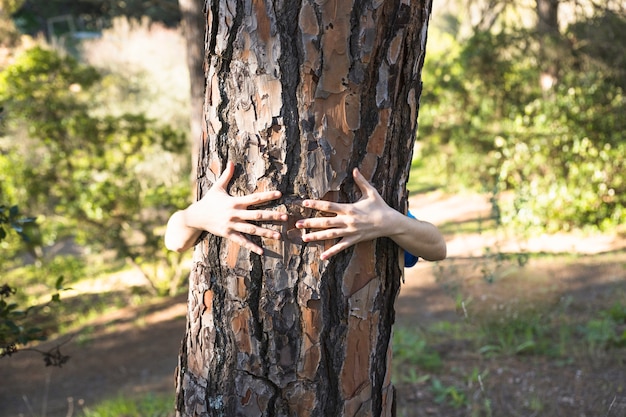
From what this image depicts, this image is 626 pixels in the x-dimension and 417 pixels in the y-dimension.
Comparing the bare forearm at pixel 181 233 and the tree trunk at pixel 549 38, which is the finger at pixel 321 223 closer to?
the bare forearm at pixel 181 233

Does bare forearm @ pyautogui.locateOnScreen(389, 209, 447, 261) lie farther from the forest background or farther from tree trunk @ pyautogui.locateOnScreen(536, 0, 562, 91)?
tree trunk @ pyautogui.locateOnScreen(536, 0, 562, 91)

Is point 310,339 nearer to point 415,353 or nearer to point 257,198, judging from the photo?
point 257,198

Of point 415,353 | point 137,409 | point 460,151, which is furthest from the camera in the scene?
point 460,151

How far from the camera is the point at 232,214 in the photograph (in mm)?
1686

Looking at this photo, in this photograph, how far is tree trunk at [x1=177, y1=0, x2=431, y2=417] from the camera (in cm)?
163

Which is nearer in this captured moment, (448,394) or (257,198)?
(257,198)

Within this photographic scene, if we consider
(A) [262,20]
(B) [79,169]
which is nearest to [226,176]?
(A) [262,20]

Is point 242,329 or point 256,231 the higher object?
point 256,231

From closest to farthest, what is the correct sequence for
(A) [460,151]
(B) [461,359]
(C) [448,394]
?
(C) [448,394], (B) [461,359], (A) [460,151]

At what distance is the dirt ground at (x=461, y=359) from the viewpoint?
3.30 metres

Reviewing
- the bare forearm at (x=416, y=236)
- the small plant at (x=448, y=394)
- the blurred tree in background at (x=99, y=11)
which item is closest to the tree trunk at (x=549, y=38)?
the blurred tree in background at (x=99, y=11)

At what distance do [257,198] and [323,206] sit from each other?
0.18m

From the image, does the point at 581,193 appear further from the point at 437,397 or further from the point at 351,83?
the point at 351,83

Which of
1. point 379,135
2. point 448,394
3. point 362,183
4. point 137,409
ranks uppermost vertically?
point 379,135
